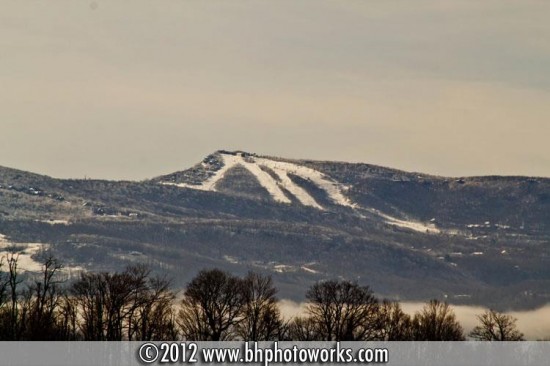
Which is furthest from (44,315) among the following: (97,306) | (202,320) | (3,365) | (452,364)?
(452,364)

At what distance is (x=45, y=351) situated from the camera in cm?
16438

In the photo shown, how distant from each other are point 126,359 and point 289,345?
54.6 ft

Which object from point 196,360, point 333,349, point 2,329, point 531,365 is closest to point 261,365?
point 196,360

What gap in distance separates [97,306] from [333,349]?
32546mm

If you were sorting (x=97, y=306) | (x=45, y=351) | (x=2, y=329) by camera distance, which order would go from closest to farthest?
1. (x=45, y=351)
2. (x=2, y=329)
3. (x=97, y=306)

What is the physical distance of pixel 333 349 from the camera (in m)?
169

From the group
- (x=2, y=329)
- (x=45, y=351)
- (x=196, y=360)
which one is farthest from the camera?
(x=2, y=329)

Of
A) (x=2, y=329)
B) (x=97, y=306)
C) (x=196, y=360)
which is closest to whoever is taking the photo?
(x=196, y=360)

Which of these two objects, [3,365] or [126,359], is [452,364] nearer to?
[126,359]

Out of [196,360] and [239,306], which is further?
[239,306]

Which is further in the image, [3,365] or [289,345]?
[289,345]

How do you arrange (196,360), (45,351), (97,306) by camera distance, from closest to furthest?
(196,360), (45,351), (97,306)

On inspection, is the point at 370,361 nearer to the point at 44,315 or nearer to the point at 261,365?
the point at 261,365

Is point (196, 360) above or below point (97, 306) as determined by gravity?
below
